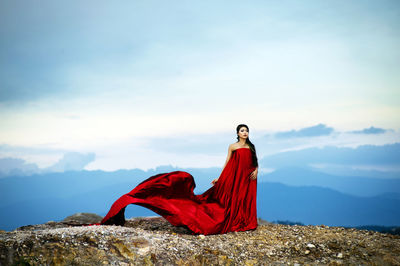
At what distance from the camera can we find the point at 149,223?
12.7 m

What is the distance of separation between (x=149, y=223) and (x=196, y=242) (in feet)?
12.6

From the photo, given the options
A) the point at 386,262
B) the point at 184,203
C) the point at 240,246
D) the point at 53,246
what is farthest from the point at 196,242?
the point at 386,262

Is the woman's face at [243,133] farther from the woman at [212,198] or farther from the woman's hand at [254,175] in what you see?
the woman's hand at [254,175]

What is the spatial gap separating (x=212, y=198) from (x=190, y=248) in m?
2.97

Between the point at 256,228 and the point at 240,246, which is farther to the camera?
the point at 256,228

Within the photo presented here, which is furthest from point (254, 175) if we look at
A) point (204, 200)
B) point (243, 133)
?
point (204, 200)

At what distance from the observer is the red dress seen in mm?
10586

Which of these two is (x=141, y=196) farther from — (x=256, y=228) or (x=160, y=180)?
(x=256, y=228)

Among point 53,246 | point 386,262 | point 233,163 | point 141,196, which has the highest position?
point 233,163

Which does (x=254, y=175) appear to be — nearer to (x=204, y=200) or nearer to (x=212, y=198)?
(x=212, y=198)

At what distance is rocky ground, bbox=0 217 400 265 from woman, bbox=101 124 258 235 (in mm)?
639

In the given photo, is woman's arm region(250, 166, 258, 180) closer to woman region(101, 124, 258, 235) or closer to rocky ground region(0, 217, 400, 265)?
woman region(101, 124, 258, 235)

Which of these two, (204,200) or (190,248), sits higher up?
(204,200)

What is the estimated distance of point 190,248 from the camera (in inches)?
348
